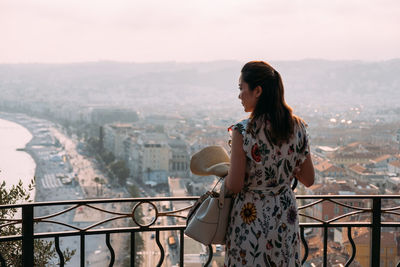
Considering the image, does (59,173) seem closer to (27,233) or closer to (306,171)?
(27,233)

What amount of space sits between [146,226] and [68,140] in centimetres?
3058

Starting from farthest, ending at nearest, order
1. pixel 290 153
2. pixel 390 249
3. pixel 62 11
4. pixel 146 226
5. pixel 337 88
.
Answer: pixel 337 88 → pixel 62 11 → pixel 390 249 → pixel 146 226 → pixel 290 153

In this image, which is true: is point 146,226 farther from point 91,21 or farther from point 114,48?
point 114,48

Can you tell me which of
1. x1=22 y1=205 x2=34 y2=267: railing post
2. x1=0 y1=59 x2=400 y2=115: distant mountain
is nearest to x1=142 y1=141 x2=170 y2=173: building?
x1=0 y1=59 x2=400 y2=115: distant mountain

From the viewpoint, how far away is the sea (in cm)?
1773

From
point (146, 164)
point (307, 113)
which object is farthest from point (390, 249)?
point (307, 113)

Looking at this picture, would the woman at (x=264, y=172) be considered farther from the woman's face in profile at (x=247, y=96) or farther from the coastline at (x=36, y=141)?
the coastline at (x=36, y=141)

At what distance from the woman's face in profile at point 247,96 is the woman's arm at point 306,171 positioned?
26 cm

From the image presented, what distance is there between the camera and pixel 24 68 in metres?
38.9

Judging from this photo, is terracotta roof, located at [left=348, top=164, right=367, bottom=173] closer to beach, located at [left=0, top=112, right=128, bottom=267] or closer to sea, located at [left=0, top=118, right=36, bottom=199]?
beach, located at [left=0, top=112, right=128, bottom=267]

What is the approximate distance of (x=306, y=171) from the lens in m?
1.50

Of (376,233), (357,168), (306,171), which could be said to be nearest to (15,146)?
(357,168)

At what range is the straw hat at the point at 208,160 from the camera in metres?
1.48

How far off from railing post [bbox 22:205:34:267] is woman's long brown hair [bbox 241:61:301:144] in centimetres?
108
